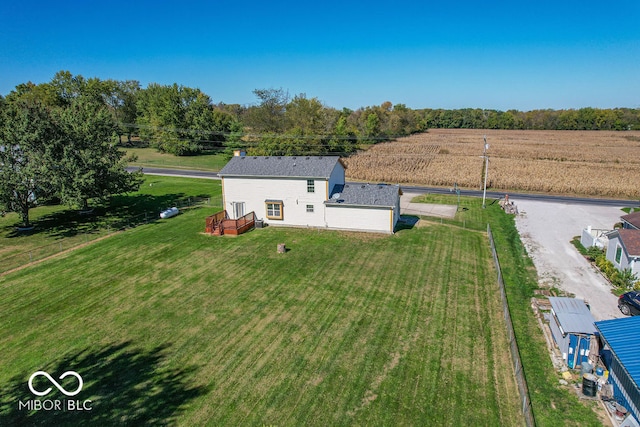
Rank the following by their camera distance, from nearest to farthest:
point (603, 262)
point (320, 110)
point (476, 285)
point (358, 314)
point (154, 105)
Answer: point (358, 314) < point (476, 285) < point (603, 262) < point (320, 110) < point (154, 105)

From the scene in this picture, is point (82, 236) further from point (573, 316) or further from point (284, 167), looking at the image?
point (573, 316)

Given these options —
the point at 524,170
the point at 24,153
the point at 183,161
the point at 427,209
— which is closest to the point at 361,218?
the point at 427,209

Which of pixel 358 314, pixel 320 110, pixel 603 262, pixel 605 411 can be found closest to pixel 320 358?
pixel 358 314

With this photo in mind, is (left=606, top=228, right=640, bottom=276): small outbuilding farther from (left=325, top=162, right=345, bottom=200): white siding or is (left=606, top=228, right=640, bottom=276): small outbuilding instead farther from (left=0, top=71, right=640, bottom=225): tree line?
(left=0, top=71, right=640, bottom=225): tree line

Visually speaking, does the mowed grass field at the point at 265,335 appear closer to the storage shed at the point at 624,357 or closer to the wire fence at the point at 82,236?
the wire fence at the point at 82,236

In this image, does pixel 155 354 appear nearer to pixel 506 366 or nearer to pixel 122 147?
pixel 506 366

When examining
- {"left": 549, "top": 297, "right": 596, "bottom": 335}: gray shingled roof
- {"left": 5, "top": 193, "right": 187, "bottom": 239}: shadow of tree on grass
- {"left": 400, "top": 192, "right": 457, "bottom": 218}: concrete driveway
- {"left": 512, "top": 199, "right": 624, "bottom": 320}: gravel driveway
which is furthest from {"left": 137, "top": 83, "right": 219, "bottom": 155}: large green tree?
{"left": 549, "top": 297, "right": 596, "bottom": 335}: gray shingled roof

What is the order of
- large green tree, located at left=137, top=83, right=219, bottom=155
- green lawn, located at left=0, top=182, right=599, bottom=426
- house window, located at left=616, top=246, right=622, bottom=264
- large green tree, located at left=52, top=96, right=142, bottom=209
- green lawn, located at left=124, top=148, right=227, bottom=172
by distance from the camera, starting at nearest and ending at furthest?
green lawn, located at left=0, top=182, right=599, bottom=426, house window, located at left=616, top=246, right=622, bottom=264, large green tree, located at left=52, top=96, right=142, bottom=209, green lawn, located at left=124, top=148, right=227, bottom=172, large green tree, located at left=137, top=83, right=219, bottom=155
